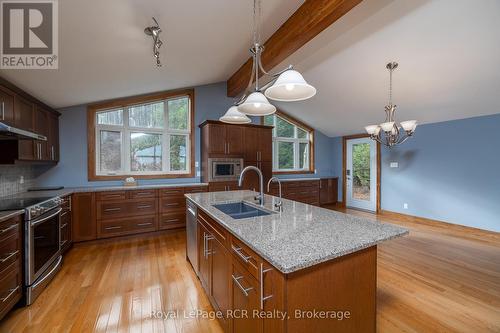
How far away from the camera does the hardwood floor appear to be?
1764 millimetres

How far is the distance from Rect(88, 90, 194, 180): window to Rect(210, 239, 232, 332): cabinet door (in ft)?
10.2

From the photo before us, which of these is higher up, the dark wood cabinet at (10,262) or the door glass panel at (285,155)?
the door glass panel at (285,155)

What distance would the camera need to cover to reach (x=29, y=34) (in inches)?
74.2

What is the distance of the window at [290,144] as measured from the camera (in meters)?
6.14

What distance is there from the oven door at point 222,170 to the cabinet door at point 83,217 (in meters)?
2.10

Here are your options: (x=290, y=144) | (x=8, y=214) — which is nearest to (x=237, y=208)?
(x=8, y=214)

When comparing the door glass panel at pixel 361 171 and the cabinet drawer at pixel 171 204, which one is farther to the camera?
the door glass panel at pixel 361 171

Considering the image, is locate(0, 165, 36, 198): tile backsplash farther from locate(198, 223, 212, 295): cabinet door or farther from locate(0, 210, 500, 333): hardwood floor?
locate(198, 223, 212, 295): cabinet door

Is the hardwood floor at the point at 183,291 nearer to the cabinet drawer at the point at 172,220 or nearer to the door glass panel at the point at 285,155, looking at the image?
the cabinet drawer at the point at 172,220

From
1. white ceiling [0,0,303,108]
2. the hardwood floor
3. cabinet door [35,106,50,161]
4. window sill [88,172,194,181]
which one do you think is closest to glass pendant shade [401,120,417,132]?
the hardwood floor

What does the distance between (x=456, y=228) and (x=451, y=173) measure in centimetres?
106

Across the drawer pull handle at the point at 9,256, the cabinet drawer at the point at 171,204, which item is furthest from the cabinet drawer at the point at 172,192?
the drawer pull handle at the point at 9,256

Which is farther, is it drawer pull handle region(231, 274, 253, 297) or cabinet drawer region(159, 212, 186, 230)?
cabinet drawer region(159, 212, 186, 230)

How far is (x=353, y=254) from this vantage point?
1210mm
